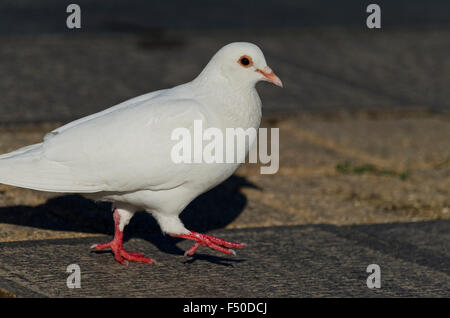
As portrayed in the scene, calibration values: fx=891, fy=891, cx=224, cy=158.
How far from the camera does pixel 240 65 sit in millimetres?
4980

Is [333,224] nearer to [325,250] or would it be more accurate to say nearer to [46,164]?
[325,250]

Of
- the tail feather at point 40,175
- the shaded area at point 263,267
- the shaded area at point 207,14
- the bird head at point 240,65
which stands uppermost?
the shaded area at point 207,14

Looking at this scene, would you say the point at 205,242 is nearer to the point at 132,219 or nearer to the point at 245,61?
the point at 132,219

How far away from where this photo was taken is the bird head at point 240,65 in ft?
16.3

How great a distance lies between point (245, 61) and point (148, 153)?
778mm

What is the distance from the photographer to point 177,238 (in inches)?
213

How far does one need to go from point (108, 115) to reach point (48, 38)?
17.7 ft

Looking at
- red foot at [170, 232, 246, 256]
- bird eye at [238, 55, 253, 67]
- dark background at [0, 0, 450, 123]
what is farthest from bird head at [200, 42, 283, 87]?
dark background at [0, 0, 450, 123]

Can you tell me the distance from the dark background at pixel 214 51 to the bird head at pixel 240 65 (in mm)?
2819

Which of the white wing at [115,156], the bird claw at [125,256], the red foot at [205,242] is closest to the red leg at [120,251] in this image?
the bird claw at [125,256]

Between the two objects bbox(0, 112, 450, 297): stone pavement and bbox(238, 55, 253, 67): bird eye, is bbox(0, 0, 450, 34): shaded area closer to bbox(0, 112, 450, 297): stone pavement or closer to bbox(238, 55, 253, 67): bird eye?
bbox(0, 112, 450, 297): stone pavement

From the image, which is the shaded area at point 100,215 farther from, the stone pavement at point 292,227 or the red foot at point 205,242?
the red foot at point 205,242

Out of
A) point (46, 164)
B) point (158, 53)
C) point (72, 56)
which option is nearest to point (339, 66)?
point (158, 53)

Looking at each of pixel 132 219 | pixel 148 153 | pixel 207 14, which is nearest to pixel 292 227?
pixel 132 219
